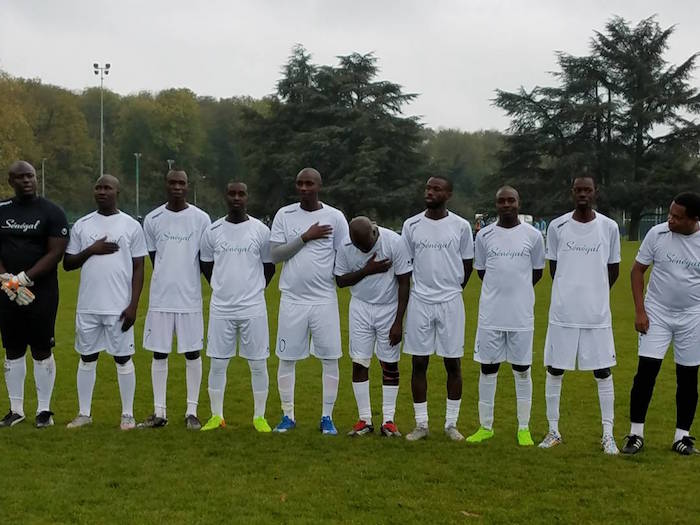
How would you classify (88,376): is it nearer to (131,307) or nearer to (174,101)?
(131,307)

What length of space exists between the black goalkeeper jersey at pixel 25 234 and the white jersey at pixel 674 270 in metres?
5.39

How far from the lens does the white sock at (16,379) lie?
7.42m

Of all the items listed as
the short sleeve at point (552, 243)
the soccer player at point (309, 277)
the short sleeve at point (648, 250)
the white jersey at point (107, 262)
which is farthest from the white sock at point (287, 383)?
the short sleeve at point (648, 250)

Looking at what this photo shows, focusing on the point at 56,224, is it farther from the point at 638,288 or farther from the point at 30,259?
the point at 638,288

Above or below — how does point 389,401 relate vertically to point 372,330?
below

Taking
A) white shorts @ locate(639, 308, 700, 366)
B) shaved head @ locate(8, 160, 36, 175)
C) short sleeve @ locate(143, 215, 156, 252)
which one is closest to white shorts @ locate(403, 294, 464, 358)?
white shorts @ locate(639, 308, 700, 366)

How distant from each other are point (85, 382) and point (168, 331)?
0.94 m

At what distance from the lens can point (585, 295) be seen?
6586mm

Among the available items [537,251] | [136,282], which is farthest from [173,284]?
[537,251]

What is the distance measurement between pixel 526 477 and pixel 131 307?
385cm

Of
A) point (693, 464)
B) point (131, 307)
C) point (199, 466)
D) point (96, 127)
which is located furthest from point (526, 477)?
point (96, 127)

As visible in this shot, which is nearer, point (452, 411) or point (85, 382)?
point (452, 411)

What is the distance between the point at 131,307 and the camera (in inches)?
287

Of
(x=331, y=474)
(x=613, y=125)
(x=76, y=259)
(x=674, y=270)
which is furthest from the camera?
(x=613, y=125)
